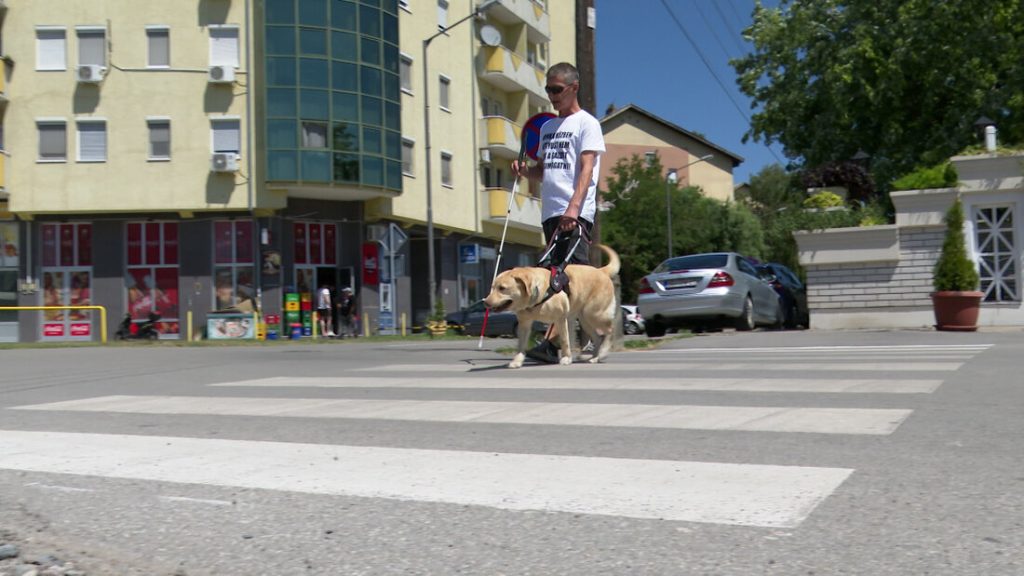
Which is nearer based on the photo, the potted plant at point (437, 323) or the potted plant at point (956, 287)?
the potted plant at point (956, 287)

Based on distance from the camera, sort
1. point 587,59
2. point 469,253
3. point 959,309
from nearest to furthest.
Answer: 1. point 587,59
2. point 959,309
3. point 469,253

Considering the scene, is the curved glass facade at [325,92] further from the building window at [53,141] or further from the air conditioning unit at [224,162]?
the building window at [53,141]

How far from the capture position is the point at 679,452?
4.10 metres

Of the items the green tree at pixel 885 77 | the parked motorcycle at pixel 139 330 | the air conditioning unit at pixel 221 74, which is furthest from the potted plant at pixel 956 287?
the air conditioning unit at pixel 221 74

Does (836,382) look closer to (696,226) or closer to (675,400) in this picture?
(675,400)

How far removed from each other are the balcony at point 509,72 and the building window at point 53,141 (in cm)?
1704

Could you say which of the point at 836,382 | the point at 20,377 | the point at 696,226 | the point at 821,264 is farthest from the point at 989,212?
the point at 696,226

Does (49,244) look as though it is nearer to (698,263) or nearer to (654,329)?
(654,329)

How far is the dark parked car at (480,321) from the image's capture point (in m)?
29.7

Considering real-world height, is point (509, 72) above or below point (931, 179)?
above

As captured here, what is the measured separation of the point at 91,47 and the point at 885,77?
2617 cm

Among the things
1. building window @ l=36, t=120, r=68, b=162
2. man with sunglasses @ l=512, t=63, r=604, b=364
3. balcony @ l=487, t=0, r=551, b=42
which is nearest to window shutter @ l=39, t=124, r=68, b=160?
building window @ l=36, t=120, r=68, b=162

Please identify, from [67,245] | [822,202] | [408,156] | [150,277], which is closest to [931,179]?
[822,202]

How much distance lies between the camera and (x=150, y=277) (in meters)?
33.4
